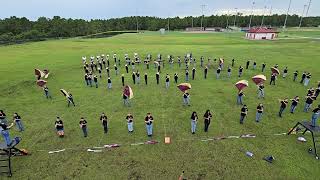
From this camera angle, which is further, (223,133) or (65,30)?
(65,30)

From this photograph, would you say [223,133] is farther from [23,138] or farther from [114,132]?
[23,138]

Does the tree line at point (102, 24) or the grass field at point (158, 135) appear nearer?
the grass field at point (158, 135)

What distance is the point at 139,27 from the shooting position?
475 ft

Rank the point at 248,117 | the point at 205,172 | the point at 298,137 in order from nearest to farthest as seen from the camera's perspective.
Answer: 1. the point at 205,172
2. the point at 298,137
3. the point at 248,117

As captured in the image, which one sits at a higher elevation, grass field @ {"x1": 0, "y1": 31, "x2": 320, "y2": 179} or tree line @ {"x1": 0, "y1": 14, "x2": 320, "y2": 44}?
grass field @ {"x1": 0, "y1": 31, "x2": 320, "y2": 179}

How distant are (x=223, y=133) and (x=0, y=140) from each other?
12841mm

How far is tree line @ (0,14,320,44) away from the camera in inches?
3770

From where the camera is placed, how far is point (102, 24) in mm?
135750

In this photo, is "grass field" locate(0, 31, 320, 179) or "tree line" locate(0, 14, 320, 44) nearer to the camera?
"grass field" locate(0, 31, 320, 179)

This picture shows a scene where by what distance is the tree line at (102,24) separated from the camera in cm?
9575

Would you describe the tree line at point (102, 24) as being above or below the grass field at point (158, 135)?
below

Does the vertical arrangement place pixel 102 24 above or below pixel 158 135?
below

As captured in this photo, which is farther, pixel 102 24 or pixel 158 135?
pixel 102 24

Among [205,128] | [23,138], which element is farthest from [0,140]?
[205,128]
